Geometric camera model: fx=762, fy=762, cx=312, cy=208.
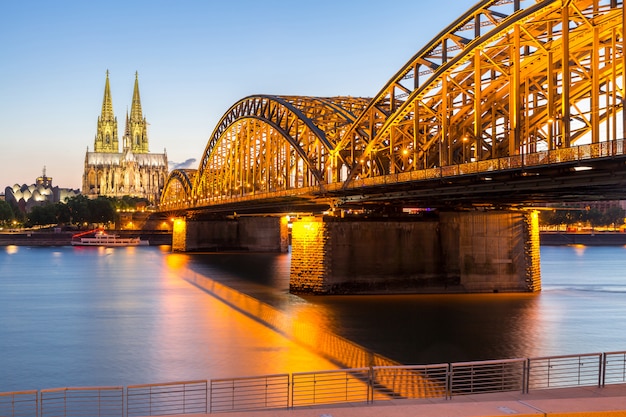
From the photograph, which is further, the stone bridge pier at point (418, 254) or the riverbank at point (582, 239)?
the riverbank at point (582, 239)

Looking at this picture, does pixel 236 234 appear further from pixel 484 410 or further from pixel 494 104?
pixel 484 410

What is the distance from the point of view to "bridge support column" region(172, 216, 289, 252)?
431 feet

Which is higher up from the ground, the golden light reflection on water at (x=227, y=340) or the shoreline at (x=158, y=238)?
the shoreline at (x=158, y=238)

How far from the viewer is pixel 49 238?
170 meters

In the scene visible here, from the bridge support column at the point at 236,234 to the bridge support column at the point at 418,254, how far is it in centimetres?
7384

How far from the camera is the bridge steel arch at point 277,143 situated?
246 feet

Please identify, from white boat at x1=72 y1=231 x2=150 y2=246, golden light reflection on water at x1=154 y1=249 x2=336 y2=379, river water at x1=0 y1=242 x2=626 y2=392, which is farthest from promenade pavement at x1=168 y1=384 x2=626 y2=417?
white boat at x1=72 y1=231 x2=150 y2=246

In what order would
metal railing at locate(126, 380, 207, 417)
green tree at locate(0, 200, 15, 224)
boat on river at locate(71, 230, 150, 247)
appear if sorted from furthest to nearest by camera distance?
green tree at locate(0, 200, 15, 224), boat on river at locate(71, 230, 150, 247), metal railing at locate(126, 380, 207, 417)

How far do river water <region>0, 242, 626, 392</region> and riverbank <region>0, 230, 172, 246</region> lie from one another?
98.2 m

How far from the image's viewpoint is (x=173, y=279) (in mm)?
80000

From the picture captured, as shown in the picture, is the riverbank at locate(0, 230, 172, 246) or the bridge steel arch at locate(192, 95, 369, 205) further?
the riverbank at locate(0, 230, 172, 246)

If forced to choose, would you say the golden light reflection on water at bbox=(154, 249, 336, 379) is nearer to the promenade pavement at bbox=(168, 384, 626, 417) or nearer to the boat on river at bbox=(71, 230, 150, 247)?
the promenade pavement at bbox=(168, 384, 626, 417)

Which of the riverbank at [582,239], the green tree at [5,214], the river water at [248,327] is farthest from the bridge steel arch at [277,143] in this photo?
the riverbank at [582,239]

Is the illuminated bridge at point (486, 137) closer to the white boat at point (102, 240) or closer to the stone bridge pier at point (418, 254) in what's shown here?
the stone bridge pier at point (418, 254)
